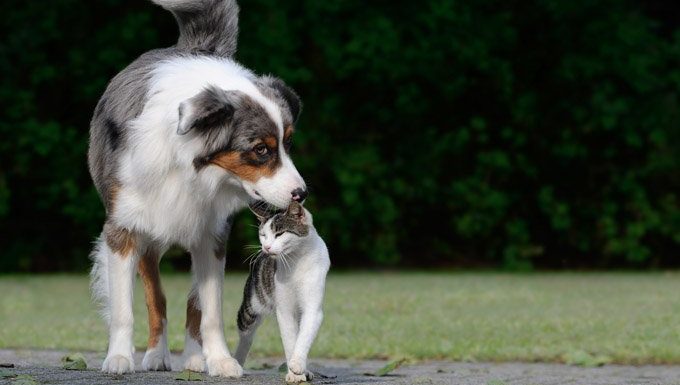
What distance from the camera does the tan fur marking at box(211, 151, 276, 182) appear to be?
627 centimetres

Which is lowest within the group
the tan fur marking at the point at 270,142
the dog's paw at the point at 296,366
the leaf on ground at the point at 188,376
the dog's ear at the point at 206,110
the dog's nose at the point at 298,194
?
the leaf on ground at the point at 188,376

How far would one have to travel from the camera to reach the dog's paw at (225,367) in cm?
681

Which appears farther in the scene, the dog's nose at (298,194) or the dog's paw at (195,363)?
the dog's paw at (195,363)

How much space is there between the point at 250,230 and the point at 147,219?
8.58 m

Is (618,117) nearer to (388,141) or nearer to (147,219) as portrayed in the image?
(388,141)

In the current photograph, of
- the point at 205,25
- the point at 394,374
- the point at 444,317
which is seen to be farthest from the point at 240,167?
the point at 444,317

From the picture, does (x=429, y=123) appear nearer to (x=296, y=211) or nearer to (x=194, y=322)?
(x=194, y=322)

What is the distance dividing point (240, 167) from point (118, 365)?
138 centimetres

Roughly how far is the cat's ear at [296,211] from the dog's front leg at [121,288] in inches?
40.5

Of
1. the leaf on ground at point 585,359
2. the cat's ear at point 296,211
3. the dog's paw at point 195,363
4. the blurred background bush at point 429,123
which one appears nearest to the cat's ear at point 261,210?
the cat's ear at point 296,211

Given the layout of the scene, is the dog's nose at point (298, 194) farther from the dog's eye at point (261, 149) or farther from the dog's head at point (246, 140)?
the dog's eye at point (261, 149)

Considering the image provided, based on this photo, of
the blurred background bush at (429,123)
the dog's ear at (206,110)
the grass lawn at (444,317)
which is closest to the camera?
the dog's ear at (206,110)

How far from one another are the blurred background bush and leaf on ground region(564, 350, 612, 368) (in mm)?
7315

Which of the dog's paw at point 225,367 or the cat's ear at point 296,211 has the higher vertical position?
the cat's ear at point 296,211
